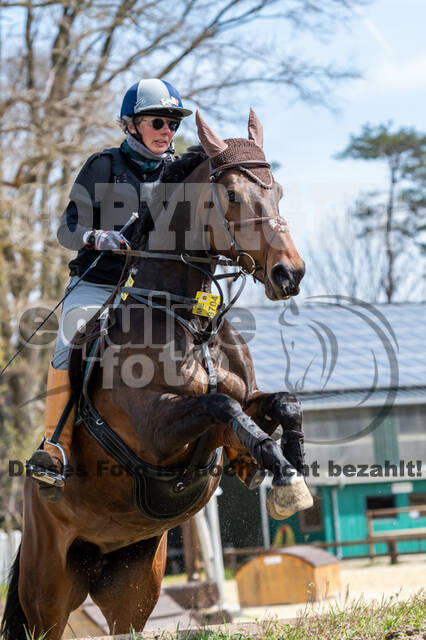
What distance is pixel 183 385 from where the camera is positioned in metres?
4.21

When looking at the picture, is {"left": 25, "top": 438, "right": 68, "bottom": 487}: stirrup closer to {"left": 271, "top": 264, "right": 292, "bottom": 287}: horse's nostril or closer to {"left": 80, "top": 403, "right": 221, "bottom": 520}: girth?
{"left": 80, "top": 403, "right": 221, "bottom": 520}: girth

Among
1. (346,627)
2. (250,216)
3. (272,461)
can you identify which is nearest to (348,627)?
(346,627)

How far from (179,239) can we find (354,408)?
50.3 ft

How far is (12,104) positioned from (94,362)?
42.5 ft

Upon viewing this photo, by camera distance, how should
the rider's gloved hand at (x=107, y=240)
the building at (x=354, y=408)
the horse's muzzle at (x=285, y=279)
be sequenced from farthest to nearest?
the building at (x=354, y=408) → the rider's gloved hand at (x=107, y=240) → the horse's muzzle at (x=285, y=279)

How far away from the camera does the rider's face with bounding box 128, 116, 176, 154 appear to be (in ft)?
15.4

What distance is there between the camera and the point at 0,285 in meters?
17.0

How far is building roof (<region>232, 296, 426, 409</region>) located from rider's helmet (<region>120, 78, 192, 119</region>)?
12630 mm

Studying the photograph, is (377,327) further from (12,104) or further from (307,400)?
(12,104)

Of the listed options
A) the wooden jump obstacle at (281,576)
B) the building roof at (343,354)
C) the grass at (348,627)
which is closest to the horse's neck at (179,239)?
the grass at (348,627)

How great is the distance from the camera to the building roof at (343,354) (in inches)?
718

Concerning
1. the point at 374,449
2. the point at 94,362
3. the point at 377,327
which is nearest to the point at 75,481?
the point at 94,362

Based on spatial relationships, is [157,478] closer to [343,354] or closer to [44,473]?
[44,473]

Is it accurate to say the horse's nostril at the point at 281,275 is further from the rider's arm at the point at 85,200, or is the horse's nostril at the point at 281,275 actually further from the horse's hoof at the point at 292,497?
the rider's arm at the point at 85,200
